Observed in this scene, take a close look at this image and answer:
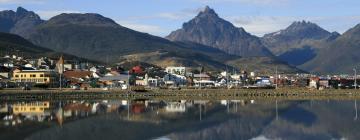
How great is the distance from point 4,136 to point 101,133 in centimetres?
808

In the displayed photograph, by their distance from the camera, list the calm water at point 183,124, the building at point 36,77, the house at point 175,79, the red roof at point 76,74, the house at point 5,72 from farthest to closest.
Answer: the house at point 175,79 → the red roof at point 76,74 → the house at point 5,72 → the building at point 36,77 → the calm water at point 183,124

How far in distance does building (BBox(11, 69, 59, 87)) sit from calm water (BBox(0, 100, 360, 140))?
6585 cm

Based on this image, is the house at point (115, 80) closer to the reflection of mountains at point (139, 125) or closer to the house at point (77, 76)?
the house at point (77, 76)

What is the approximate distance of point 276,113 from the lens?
79.4m

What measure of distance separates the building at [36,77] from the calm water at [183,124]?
65.9 m

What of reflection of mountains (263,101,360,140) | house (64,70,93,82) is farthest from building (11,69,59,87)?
reflection of mountains (263,101,360,140)

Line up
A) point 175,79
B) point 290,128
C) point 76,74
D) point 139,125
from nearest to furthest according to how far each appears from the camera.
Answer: point 290,128 < point 139,125 < point 76,74 < point 175,79

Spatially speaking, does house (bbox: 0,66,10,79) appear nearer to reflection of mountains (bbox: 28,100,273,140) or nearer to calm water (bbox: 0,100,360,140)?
calm water (bbox: 0,100,360,140)

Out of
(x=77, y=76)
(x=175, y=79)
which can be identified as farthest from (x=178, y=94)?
(x=175, y=79)

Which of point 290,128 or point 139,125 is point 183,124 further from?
point 290,128

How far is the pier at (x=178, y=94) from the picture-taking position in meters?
111

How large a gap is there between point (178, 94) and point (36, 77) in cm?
3935

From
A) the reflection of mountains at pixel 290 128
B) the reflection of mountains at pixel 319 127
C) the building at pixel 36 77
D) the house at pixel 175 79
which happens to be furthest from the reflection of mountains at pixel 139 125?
the house at pixel 175 79

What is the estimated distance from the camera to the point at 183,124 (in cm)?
6419
